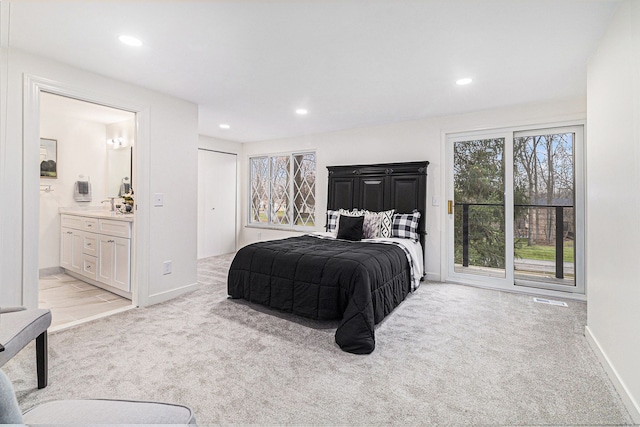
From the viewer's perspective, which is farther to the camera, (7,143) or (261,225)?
(261,225)

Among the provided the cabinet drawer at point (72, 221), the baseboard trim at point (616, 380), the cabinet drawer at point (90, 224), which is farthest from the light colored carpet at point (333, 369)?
the cabinet drawer at point (72, 221)

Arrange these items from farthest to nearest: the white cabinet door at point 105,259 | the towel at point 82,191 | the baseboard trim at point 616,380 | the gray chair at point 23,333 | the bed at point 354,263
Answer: the towel at point 82,191, the white cabinet door at point 105,259, the bed at point 354,263, the baseboard trim at point 616,380, the gray chair at point 23,333

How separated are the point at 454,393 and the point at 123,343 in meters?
2.43

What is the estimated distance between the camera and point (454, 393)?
1.81 m

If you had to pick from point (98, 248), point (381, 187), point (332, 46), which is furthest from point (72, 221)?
point (381, 187)

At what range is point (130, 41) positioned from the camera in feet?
7.49

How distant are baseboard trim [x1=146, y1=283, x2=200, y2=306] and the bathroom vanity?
0.32 m

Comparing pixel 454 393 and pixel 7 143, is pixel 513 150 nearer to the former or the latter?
pixel 454 393

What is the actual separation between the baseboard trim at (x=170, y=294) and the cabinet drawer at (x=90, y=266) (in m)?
1.19

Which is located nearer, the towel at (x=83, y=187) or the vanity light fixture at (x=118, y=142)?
the towel at (x=83, y=187)

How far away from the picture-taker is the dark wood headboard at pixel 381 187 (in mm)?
4320

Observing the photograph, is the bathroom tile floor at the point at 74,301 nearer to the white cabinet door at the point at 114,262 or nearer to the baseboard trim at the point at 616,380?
the white cabinet door at the point at 114,262

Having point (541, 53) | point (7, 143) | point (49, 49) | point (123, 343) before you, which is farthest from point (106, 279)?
point (541, 53)

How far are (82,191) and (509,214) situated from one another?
631 cm
